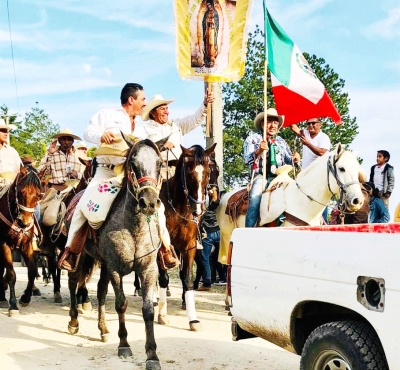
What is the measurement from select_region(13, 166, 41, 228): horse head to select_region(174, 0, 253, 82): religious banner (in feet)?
12.5

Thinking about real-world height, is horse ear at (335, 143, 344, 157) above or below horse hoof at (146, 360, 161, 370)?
above

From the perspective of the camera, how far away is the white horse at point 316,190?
7916mm

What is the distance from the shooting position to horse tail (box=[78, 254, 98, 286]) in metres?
8.95

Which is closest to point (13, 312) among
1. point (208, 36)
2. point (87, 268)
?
point (87, 268)

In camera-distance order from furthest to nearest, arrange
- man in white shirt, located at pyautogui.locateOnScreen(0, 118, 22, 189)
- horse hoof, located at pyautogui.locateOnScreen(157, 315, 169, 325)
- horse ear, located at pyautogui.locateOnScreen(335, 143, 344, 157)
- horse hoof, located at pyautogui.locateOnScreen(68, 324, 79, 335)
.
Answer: man in white shirt, located at pyautogui.locateOnScreen(0, 118, 22, 189)
horse hoof, located at pyautogui.locateOnScreen(157, 315, 169, 325)
horse hoof, located at pyautogui.locateOnScreen(68, 324, 79, 335)
horse ear, located at pyautogui.locateOnScreen(335, 143, 344, 157)

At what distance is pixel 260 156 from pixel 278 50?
1.72m

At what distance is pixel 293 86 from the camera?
944 cm

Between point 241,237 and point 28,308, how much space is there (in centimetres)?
632

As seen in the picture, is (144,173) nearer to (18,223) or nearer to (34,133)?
(18,223)

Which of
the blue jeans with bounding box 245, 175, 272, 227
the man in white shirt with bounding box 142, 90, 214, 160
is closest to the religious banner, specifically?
the man in white shirt with bounding box 142, 90, 214, 160

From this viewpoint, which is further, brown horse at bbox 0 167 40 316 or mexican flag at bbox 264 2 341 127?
brown horse at bbox 0 167 40 316

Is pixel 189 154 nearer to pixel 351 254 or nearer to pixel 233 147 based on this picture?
pixel 351 254

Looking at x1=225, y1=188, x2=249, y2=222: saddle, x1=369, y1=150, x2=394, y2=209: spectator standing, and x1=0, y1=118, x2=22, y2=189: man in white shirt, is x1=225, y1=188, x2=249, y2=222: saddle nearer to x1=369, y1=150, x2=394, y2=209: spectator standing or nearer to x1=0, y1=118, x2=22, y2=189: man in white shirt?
x1=0, y1=118, x2=22, y2=189: man in white shirt

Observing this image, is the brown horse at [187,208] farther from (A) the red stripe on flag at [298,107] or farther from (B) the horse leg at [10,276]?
(B) the horse leg at [10,276]
